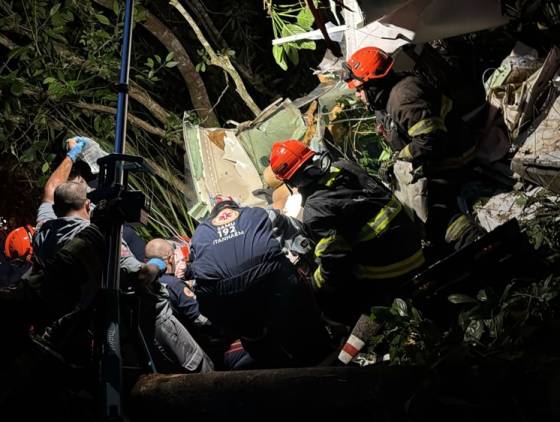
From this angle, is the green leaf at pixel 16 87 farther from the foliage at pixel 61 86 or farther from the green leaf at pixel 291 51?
the green leaf at pixel 291 51

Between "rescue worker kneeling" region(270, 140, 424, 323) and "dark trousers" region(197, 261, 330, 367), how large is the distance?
0.22 meters

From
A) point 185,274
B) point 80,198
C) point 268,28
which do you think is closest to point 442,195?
point 185,274

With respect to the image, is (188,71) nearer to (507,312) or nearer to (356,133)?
(356,133)

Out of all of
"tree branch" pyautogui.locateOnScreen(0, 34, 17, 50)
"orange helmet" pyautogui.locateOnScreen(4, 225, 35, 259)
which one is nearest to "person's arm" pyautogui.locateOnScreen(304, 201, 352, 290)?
"orange helmet" pyautogui.locateOnScreen(4, 225, 35, 259)

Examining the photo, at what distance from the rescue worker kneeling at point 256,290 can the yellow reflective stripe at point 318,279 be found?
0.28 feet

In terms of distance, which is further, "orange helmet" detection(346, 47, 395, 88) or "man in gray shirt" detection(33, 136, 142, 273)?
"orange helmet" detection(346, 47, 395, 88)

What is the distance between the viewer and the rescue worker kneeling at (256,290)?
17.1 feet

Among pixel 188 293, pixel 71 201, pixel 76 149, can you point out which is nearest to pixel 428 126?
pixel 188 293

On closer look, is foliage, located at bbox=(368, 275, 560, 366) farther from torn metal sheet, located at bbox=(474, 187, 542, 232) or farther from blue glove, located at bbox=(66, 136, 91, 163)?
blue glove, located at bbox=(66, 136, 91, 163)

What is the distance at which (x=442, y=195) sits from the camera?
5848 mm

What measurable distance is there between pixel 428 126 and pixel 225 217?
159 centimetres

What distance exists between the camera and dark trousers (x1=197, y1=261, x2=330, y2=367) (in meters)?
5.31

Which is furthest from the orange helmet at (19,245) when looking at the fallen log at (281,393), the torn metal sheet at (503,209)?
the torn metal sheet at (503,209)

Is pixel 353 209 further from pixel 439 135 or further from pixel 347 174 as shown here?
pixel 439 135
